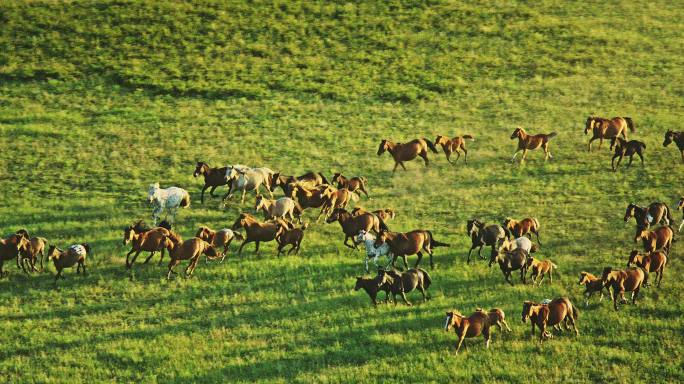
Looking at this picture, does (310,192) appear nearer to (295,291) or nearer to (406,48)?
(295,291)

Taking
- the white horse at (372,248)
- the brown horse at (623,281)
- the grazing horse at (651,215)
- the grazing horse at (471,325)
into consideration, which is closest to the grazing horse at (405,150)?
the grazing horse at (651,215)

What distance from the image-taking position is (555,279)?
939 inches

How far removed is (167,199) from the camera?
28.4 metres

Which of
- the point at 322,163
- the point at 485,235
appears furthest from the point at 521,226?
the point at 322,163

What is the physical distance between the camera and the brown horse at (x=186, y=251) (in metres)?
23.6

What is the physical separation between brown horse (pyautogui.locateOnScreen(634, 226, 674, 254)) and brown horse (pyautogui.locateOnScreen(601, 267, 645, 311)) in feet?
8.76

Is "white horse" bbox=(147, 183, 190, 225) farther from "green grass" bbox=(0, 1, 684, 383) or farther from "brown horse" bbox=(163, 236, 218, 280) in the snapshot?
"brown horse" bbox=(163, 236, 218, 280)

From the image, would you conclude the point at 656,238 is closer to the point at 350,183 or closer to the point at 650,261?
the point at 650,261

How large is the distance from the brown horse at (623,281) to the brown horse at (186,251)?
10981 millimetres

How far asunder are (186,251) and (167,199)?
5.14 metres

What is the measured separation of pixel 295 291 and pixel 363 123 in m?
19.3

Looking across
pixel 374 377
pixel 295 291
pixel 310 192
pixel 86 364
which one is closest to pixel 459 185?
pixel 310 192

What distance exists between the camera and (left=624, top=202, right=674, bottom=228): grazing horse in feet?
86.8

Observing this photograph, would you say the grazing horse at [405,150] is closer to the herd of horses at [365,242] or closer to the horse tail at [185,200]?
the herd of horses at [365,242]
